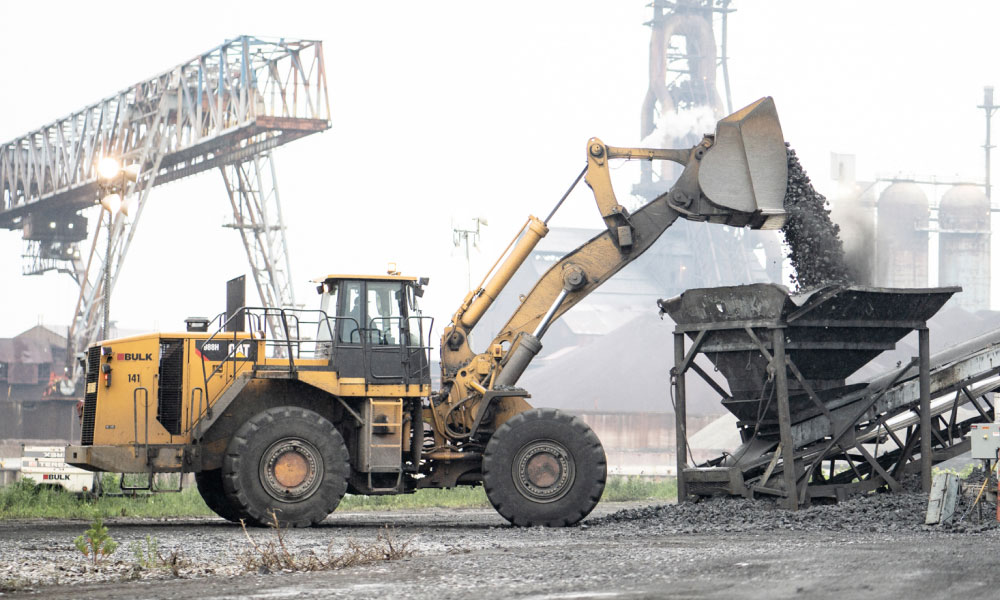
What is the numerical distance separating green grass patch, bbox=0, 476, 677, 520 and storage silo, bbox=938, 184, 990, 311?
71971 mm

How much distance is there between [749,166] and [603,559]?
7.02 metres

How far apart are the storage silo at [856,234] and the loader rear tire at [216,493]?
924cm

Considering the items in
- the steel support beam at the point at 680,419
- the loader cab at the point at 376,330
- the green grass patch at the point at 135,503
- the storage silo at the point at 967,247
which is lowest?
the green grass patch at the point at 135,503

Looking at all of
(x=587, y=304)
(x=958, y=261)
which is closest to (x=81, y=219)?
(x=587, y=304)

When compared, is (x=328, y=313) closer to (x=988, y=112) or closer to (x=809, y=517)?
(x=809, y=517)

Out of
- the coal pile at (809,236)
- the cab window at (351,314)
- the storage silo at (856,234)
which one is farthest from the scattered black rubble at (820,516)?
the cab window at (351,314)

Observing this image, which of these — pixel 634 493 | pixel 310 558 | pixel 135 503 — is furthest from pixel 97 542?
pixel 634 493

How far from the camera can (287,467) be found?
14.8 metres

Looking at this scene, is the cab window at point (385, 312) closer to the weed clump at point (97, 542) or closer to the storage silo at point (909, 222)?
the weed clump at point (97, 542)

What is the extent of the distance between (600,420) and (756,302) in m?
41.8

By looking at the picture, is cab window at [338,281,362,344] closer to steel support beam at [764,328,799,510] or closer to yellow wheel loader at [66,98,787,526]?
yellow wheel loader at [66,98,787,526]

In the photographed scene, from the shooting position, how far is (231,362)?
15.4 meters

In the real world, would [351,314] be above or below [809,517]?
above

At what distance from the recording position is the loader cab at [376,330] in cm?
1545
